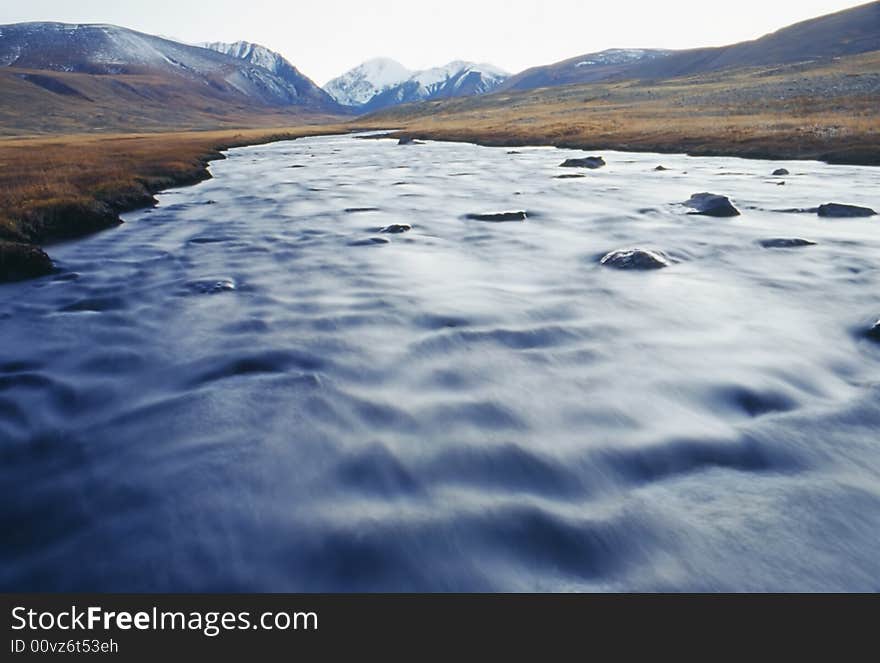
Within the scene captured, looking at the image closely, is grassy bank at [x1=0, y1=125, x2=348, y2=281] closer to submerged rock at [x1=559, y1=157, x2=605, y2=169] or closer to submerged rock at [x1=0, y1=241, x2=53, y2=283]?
submerged rock at [x1=0, y1=241, x2=53, y2=283]

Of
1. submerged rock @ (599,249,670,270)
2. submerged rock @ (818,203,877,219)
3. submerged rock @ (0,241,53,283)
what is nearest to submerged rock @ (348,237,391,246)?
submerged rock @ (599,249,670,270)

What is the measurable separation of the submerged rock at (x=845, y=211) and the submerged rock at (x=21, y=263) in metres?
22.0

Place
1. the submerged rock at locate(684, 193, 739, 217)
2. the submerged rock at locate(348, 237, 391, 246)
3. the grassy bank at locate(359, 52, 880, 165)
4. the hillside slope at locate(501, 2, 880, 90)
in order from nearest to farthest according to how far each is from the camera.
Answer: the submerged rock at locate(348, 237, 391, 246)
the submerged rock at locate(684, 193, 739, 217)
the grassy bank at locate(359, 52, 880, 165)
the hillside slope at locate(501, 2, 880, 90)

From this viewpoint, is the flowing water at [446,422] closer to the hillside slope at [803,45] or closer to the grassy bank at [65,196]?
the grassy bank at [65,196]

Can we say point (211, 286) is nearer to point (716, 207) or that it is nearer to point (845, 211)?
point (716, 207)

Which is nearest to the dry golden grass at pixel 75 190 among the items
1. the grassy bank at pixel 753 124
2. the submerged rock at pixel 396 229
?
the submerged rock at pixel 396 229

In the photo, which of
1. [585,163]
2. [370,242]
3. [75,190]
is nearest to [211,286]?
[370,242]

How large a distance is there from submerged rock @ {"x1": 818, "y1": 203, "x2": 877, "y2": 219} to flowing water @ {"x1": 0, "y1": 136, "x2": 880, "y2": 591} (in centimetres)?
308

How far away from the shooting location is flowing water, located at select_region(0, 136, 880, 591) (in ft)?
14.4

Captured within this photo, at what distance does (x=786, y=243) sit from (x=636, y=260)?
4393mm

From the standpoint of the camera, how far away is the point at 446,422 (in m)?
6.34

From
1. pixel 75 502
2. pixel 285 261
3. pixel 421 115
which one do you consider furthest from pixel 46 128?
pixel 75 502

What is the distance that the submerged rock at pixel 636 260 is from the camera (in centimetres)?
1244

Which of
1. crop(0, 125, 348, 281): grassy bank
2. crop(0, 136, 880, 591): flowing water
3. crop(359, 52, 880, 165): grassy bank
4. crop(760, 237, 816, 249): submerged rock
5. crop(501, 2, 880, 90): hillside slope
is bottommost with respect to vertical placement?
crop(0, 136, 880, 591): flowing water
